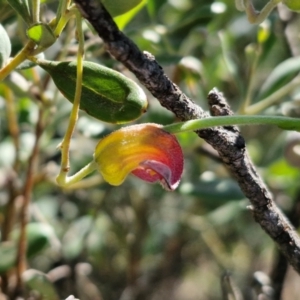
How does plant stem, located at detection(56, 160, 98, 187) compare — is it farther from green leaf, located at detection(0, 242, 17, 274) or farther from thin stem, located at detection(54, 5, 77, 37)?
green leaf, located at detection(0, 242, 17, 274)

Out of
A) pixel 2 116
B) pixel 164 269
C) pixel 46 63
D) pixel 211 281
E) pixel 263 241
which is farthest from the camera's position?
pixel 211 281

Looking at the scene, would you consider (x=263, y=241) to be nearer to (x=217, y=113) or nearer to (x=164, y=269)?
(x=164, y=269)

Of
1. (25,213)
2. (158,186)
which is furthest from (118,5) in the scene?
(158,186)

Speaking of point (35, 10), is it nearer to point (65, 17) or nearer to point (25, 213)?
point (65, 17)

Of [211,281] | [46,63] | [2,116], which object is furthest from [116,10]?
[211,281]

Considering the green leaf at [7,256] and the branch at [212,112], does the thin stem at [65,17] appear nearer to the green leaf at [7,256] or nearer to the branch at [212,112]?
the branch at [212,112]
